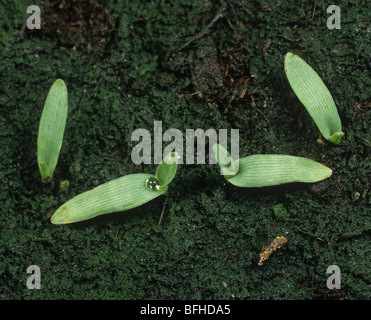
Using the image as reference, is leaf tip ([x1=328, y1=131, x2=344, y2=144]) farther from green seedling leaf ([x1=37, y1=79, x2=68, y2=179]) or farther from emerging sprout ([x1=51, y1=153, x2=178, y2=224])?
green seedling leaf ([x1=37, y1=79, x2=68, y2=179])

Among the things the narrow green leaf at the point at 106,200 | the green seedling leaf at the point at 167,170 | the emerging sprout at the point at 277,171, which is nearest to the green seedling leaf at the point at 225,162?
the emerging sprout at the point at 277,171

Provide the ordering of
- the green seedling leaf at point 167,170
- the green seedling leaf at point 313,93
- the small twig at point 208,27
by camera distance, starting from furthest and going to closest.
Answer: the small twig at point 208,27, the green seedling leaf at point 313,93, the green seedling leaf at point 167,170

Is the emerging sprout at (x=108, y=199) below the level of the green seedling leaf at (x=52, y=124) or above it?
below

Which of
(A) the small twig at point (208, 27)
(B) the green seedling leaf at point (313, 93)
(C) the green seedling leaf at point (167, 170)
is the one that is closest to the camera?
(C) the green seedling leaf at point (167, 170)

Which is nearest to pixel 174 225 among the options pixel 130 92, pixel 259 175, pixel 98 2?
pixel 259 175

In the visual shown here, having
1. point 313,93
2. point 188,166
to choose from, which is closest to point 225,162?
point 188,166

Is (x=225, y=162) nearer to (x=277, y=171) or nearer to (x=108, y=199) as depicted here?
(x=277, y=171)

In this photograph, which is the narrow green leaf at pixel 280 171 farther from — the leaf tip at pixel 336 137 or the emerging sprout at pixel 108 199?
the emerging sprout at pixel 108 199
